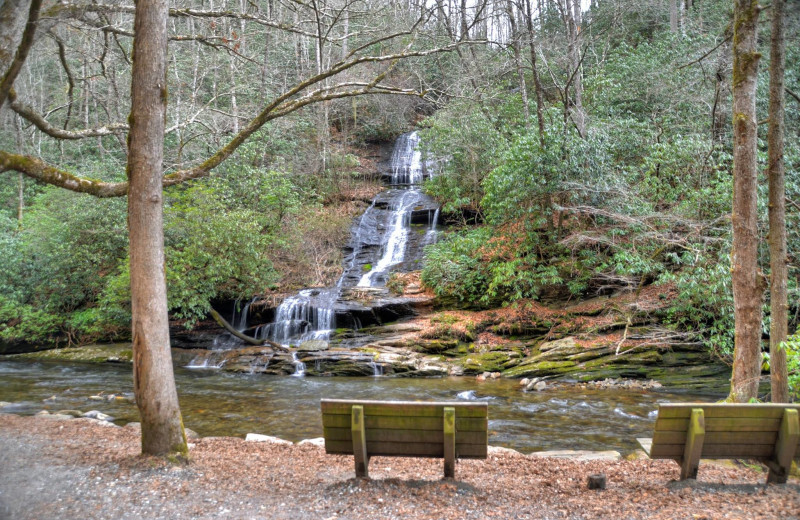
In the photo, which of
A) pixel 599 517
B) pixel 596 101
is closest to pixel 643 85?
pixel 596 101

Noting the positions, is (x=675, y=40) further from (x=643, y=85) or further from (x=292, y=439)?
(x=292, y=439)

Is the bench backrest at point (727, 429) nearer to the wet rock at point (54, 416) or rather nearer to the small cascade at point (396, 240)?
the wet rock at point (54, 416)

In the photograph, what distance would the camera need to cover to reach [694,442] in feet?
13.5

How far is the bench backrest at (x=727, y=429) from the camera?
4.14 meters

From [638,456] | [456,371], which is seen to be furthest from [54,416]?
[638,456]

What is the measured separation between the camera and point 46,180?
5.29 meters

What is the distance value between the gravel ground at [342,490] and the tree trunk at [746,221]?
1.12m

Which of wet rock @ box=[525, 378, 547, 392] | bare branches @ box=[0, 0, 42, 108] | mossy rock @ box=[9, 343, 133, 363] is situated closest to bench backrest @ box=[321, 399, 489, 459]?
bare branches @ box=[0, 0, 42, 108]

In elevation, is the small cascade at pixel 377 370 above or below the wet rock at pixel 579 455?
below

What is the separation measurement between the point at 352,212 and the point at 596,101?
35.8 feet

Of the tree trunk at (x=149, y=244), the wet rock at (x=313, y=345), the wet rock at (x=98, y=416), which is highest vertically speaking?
the tree trunk at (x=149, y=244)

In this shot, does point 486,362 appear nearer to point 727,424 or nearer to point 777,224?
point 777,224

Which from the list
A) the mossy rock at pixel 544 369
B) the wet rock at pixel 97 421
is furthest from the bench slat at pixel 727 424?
the mossy rock at pixel 544 369

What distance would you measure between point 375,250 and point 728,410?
17.1m
